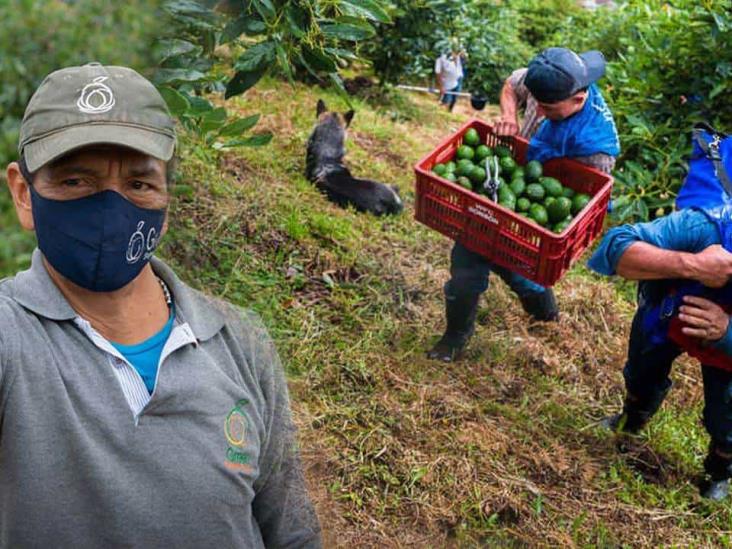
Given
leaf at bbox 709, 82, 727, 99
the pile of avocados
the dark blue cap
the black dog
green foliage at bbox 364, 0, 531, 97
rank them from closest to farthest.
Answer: the dark blue cap → the pile of avocados → leaf at bbox 709, 82, 727, 99 → the black dog → green foliage at bbox 364, 0, 531, 97

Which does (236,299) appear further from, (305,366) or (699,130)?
(699,130)

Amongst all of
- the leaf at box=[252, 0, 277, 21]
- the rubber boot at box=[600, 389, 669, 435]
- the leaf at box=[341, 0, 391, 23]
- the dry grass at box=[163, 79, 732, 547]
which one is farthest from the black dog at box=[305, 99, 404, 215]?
the leaf at box=[252, 0, 277, 21]

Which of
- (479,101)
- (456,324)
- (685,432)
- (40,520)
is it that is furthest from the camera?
(479,101)

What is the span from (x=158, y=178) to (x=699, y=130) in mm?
1913

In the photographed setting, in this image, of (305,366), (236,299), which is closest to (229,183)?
(236,299)

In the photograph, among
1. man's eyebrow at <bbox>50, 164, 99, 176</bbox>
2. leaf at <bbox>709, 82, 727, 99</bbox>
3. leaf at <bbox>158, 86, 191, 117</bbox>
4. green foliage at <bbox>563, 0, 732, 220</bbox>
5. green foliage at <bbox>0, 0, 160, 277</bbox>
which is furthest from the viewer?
green foliage at <bbox>563, 0, 732, 220</bbox>

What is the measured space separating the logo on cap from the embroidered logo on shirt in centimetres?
55

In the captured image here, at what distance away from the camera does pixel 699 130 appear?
2.56 meters

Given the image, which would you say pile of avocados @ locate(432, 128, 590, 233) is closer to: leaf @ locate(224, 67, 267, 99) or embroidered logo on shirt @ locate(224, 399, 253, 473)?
leaf @ locate(224, 67, 267, 99)

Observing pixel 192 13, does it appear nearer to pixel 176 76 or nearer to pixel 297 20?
pixel 176 76

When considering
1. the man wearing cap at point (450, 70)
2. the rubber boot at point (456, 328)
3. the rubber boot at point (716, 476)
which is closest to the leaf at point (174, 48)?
the rubber boot at point (456, 328)

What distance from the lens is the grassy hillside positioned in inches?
111

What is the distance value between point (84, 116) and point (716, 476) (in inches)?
106

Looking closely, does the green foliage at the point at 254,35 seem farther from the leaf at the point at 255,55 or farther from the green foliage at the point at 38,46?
the green foliage at the point at 38,46
